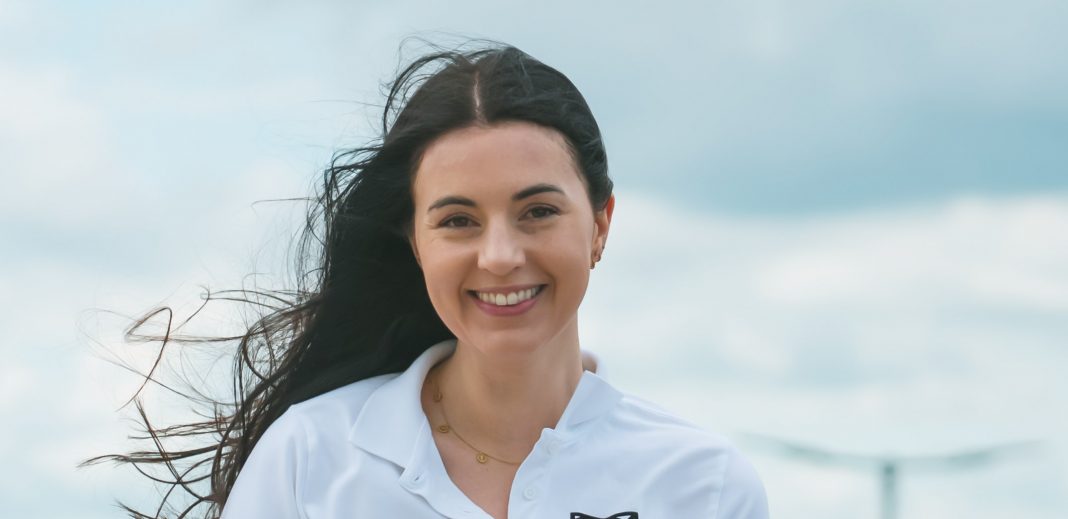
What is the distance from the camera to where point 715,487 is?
587cm

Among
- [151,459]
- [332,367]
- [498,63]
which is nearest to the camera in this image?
[498,63]

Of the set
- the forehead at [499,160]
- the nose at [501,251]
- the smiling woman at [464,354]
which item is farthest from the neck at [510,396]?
the forehead at [499,160]

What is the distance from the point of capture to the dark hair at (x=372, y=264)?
5.52 metres

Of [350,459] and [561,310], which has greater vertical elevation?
[561,310]

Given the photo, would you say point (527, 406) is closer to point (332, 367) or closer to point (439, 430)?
point (439, 430)

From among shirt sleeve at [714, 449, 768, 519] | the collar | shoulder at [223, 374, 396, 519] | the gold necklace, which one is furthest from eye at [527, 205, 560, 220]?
shirt sleeve at [714, 449, 768, 519]

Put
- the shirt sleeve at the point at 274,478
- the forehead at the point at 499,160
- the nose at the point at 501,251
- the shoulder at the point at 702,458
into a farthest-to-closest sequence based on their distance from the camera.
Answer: the shoulder at the point at 702,458
the shirt sleeve at the point at 274,478
the forehead at the point at 499,160
the nose at the point at 501,251

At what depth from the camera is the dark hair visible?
18.1ft

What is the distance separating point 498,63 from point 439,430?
1.35 metres

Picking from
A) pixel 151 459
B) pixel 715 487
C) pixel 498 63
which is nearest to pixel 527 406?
pixel 715 487

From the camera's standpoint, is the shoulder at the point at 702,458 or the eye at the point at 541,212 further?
the shoulder at the point at 702,458

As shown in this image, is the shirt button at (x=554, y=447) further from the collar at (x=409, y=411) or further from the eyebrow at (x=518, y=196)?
the eyebrow at (x=518, y=196)

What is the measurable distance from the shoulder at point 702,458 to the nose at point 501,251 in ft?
3.37

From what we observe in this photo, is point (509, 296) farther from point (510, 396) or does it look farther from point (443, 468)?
point (443, 468)
